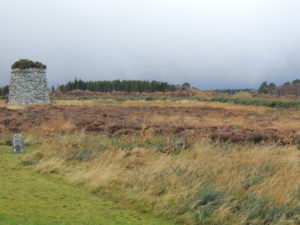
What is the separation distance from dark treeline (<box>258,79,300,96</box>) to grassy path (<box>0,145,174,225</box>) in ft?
318

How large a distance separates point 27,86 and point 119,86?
7604 cm

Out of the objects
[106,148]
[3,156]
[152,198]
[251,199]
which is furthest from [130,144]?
[251,199]

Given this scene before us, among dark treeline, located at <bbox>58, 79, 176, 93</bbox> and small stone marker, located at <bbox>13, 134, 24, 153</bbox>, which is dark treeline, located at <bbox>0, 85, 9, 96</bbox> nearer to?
dark treeline, located at <bbox>58, 79, 176, 93</bbox>

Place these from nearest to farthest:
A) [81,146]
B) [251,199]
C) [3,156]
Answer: [251,199]
[3,156]
[81,146]

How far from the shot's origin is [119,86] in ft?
379

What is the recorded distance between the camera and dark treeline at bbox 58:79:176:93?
11212cm

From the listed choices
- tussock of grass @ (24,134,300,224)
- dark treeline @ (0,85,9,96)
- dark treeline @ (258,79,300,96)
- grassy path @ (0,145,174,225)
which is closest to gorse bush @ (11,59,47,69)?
tussock of grass @ (24,134,300,224)

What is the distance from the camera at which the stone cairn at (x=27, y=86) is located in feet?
130

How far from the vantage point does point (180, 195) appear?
6102 millimetres

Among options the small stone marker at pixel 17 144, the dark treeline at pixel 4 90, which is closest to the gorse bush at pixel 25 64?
the small stone marker at pixel 17 144

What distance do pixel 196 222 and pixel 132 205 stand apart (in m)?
1.28

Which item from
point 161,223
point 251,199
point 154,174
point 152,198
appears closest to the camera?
point 161,223

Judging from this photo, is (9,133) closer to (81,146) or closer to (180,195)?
(81,146)

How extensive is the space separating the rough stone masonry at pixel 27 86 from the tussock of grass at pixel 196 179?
31321 millimetres
